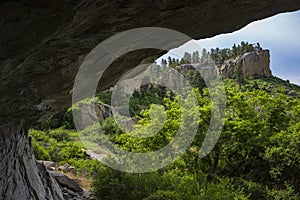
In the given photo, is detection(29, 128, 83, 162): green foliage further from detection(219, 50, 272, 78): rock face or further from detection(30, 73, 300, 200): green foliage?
detection(219, 50, 272, 78): rock face

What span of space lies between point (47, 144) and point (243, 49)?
58.2 meters

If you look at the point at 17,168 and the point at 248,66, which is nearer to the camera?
the point at 17,168

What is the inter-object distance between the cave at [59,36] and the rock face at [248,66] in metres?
52.2

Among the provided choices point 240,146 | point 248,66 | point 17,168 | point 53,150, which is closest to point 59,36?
point 17,168

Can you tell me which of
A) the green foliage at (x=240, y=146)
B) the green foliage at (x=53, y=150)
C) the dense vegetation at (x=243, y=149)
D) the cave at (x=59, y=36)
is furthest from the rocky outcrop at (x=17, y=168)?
the green foliage at (x=53, y=150)

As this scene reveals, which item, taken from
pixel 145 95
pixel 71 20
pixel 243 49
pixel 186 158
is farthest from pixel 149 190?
pixel 243 49

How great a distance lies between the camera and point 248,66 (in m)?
64.6

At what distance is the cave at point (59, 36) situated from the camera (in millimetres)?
2838

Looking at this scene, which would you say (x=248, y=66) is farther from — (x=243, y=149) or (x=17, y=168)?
(x=17, y=168)

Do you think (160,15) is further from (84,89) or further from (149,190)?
(149,190)

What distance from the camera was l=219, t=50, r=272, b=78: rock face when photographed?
57.9 meters

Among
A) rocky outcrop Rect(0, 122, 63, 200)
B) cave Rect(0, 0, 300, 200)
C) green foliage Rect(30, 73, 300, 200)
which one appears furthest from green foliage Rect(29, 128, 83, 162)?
cave Rect(0, 0, 300, 200)

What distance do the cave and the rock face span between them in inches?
2055

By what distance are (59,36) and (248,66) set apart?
64620 millimetres
